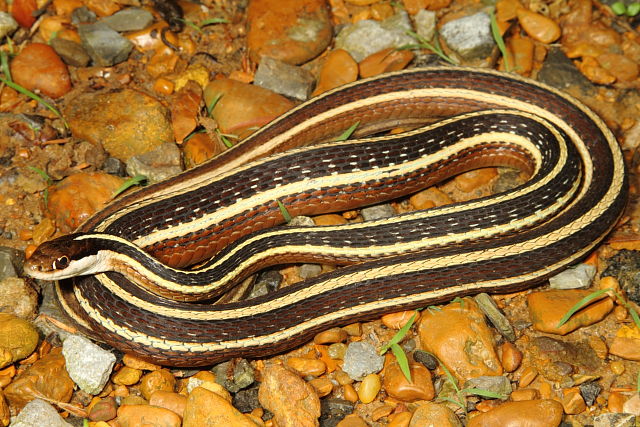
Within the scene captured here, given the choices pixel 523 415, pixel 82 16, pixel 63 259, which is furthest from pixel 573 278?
pixel 82 16

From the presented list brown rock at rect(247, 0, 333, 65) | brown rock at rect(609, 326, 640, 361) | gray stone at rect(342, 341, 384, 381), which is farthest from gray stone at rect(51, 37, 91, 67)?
brown rock at rect(609, 326, 640, 361)

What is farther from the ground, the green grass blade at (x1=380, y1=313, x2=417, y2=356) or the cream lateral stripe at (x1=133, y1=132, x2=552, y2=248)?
the cream lateral stripe at (x1=133, y1=132, x2=552, y2=248)

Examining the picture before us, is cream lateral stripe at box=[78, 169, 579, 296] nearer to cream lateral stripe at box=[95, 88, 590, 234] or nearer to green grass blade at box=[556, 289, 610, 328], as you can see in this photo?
green grass blade at box=[556, 289, 610, 328]

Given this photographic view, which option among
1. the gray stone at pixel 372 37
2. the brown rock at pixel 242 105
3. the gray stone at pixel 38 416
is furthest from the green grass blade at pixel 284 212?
the gray stone at pixel 38 416

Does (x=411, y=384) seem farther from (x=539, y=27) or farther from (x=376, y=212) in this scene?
(x=539, y=27)

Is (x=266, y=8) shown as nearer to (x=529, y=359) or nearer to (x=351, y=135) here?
(x=351, y=135)
